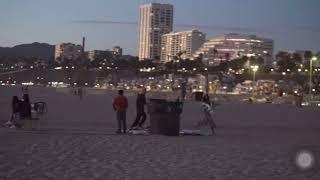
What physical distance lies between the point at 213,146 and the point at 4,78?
549 feet

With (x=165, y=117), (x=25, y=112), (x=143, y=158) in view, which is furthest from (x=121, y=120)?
(x=143, y=158)

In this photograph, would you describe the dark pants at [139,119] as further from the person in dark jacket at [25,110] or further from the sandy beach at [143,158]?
the person in dark jacket at [25,110]

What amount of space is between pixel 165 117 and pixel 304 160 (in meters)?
5.61

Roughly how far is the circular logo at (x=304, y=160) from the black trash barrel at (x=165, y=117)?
433 cm

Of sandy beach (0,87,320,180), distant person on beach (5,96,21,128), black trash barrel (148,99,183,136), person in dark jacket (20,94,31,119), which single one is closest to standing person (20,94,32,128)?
person in dark jacket (20,94,31,119)

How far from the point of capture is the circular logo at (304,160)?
35.5 ft

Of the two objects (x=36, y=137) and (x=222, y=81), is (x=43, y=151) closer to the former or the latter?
(x=36, y=137)

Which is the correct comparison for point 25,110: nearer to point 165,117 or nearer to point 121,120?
point 121,120

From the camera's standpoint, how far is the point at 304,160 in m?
11.8

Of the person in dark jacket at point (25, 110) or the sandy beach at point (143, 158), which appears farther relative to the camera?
the person in dark jacket at point (25, 110)

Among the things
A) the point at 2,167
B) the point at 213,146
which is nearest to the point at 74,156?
the point at 2,167

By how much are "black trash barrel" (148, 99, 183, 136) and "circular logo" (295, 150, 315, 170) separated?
4.33 m

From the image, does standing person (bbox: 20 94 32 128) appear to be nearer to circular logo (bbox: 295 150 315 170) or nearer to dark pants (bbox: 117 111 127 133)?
dark pants (bbox: 117 111 127 133)

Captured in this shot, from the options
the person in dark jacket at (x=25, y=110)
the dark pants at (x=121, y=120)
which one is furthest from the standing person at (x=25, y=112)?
the dark pants at (x=121, y=120)
